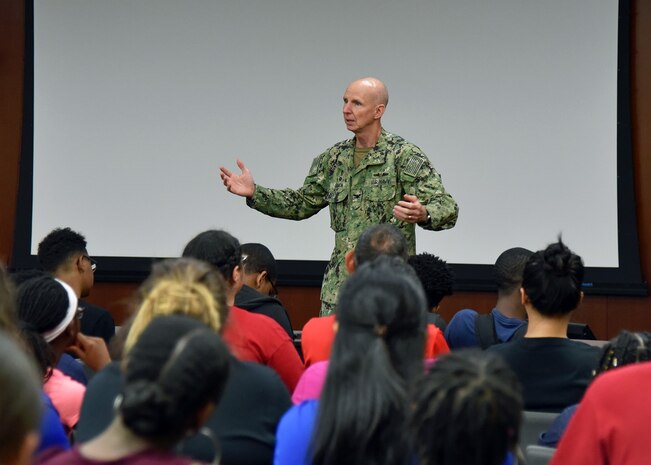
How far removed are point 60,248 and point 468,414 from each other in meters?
3.08

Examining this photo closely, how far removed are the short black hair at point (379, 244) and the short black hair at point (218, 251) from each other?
0.38 meters

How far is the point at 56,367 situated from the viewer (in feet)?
9.39

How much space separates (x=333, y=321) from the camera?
282cm

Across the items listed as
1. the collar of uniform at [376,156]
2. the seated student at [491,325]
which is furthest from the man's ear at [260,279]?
the seated student at [491,325]

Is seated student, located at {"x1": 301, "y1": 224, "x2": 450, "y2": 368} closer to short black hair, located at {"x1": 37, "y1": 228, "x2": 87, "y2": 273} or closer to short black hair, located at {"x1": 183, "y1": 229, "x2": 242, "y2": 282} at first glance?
short black hair, located at {"x1": 183, "y1": 229, "x2": 242, "y2": 282}

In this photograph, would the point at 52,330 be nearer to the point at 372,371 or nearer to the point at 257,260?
the point at 372,371

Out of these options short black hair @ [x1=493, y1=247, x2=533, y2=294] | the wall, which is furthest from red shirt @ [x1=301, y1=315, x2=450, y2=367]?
the wall

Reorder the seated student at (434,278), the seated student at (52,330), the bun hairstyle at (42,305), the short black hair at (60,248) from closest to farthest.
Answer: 1. the seated student at (52,330)
2. the bun hairstyle at (42,305)
3. the seated student at (434,278)
4. the short black hair at (60,248)

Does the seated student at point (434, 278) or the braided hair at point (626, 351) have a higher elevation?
the seated student at point (434, 278)

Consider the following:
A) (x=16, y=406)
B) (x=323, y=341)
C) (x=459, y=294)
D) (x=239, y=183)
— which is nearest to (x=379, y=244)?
(x=323, y=341)

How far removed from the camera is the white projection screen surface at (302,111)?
19.6 ft

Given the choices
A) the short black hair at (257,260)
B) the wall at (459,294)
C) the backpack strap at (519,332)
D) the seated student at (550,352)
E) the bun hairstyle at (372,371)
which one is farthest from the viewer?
the wall at (459,294)

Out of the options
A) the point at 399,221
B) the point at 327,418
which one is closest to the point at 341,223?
the point at 399,221

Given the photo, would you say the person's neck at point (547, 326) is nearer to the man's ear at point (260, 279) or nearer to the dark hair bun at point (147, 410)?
the dark hair bun at point (147, 410)
